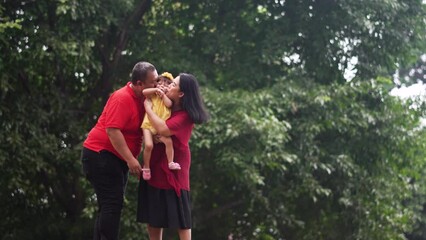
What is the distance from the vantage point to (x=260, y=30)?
12.1 m

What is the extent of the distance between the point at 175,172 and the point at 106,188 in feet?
1.39

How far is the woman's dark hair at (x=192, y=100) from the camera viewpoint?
468 cm

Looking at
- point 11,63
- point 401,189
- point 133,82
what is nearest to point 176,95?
point 133,82

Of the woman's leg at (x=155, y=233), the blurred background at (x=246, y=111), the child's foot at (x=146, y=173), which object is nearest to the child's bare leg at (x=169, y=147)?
the child's foot at (x=146, y=173)

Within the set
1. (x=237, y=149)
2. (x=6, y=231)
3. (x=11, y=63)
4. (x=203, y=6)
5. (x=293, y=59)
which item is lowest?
(x=6, y=231)

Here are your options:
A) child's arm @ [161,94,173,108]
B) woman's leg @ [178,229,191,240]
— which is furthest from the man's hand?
woman's leg @ [178,229,191,240]

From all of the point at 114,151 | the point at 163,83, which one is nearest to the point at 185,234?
the point at 114,151

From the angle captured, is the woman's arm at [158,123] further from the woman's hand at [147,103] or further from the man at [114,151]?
the man at [114,151]

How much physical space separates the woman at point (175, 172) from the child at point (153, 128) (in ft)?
0.13

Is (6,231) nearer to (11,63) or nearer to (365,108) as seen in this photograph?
(11,63)

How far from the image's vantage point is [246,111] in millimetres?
9969

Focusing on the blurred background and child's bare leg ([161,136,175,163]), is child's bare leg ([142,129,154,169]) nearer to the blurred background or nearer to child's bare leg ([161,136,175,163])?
child's bare leg ([161,136,175,163])

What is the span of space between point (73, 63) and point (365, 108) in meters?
4.32

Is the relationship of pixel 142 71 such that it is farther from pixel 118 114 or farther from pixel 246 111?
pixel 246 111
